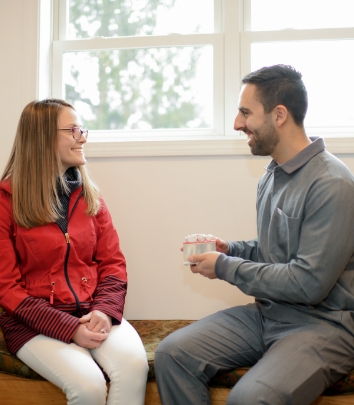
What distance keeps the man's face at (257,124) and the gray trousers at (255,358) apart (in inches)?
23.7

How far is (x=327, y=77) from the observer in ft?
8.74

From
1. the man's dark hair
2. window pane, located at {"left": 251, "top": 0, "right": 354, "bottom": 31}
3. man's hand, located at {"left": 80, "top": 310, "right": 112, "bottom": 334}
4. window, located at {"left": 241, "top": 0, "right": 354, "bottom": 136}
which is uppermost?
window pane, located at {"left": 251, "top": 0, "right": 354, "bottom": 31}

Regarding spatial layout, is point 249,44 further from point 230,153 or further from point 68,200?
point 68,200

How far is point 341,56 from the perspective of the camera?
2.66 metres

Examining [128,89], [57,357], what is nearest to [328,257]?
[57,357]

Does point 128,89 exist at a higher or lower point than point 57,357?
higher

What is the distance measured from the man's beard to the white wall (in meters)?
0.65

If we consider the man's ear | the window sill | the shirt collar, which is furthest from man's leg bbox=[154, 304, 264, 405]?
the window sill

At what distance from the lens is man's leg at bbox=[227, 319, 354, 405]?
1476 mm

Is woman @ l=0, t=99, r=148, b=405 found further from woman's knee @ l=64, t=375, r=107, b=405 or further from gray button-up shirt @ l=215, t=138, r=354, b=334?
gray button-up shirt @ l=215, t=138, r=354, b=334

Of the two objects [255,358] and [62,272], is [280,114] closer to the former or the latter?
[255,358]

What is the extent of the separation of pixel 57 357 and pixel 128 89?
1559 millimetres

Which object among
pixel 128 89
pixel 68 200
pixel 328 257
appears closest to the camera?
pixel 328 257

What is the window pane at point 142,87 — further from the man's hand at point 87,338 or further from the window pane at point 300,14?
the man's hand at point 87,338
